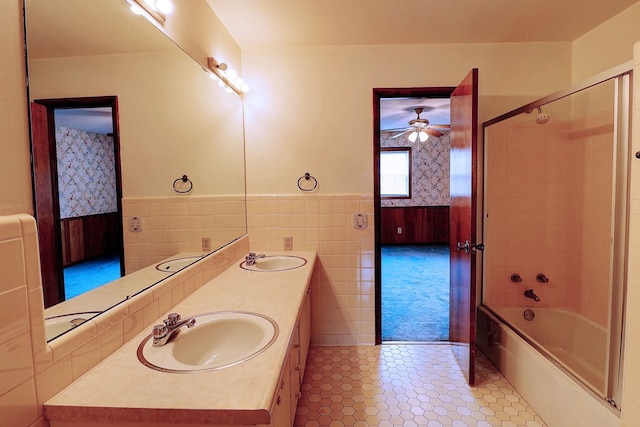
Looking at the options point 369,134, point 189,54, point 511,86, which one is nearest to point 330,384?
point 369,134

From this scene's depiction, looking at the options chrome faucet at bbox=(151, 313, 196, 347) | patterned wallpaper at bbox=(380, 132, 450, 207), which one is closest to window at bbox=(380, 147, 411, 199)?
patterned wallpaper at bbox=(380, 132, 450, 207)

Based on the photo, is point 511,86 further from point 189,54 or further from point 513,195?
point 189,54

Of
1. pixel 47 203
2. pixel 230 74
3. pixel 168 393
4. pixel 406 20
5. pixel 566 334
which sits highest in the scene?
pixel 406 20

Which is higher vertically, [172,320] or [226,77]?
[226,77]

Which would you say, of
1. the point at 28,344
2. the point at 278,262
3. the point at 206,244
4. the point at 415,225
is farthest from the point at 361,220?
the point at 415,225

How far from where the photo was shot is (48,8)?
33.0 inches

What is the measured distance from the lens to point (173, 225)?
4.77ft

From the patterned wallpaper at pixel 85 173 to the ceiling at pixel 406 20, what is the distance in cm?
132

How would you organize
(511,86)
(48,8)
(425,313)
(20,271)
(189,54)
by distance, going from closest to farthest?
(20,271)
(48,8)
(189,54)
(511,86)
(425,313)

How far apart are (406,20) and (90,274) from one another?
87.2 inches

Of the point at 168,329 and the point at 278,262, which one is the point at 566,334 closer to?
the point at 278,262

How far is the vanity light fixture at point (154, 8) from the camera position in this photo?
3.94ft

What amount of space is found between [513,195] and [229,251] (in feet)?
7.23

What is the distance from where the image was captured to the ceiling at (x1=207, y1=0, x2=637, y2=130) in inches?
73.1
